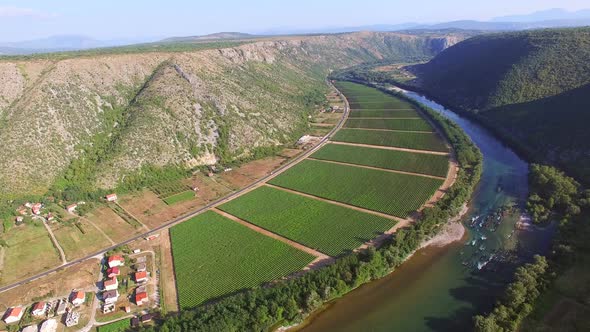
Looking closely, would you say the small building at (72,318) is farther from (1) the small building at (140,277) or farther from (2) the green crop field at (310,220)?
(2) the green crop field at (310,220)

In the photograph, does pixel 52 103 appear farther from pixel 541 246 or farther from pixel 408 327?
pixel 541 246

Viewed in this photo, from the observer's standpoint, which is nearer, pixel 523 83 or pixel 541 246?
pixel 541 246

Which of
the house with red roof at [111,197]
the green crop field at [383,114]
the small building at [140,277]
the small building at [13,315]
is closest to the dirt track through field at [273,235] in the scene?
the small building at [140,277]

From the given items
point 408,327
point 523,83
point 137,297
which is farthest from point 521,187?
point 137,297

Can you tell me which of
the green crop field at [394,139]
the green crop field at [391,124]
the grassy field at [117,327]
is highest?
the green crop field at [391,124]

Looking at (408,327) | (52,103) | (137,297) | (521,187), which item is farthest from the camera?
(52,103)

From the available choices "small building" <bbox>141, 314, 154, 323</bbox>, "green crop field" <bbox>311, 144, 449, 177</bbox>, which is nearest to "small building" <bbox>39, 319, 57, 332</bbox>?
"small building" <bbox>141, 314, 154, 323</bbox>
